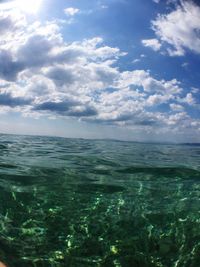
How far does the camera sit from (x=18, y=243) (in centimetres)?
735

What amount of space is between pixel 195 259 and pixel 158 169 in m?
7.49


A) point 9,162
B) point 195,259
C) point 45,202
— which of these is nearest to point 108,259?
point 195,259

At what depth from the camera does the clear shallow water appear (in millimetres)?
6957

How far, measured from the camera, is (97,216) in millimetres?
8852

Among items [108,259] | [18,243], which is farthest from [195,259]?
[18,243]

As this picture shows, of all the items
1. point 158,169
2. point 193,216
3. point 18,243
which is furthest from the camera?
point 158,169

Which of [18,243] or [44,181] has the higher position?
[44,181]

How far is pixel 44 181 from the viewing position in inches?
463

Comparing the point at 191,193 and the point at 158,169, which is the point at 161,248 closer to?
the point at 191,193

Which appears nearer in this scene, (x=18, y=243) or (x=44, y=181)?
(x=18, y=243)

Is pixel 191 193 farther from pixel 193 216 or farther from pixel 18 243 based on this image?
pixel 18 243

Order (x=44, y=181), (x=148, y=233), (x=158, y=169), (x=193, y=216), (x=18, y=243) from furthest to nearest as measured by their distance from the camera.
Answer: (x=158, y=169) < (x=44, y=181) < (x=193, y=216) < (x=148, y=233) < (x=18, y=243)

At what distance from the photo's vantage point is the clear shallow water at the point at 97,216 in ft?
22.8

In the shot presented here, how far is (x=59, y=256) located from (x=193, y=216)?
15.8 ft
